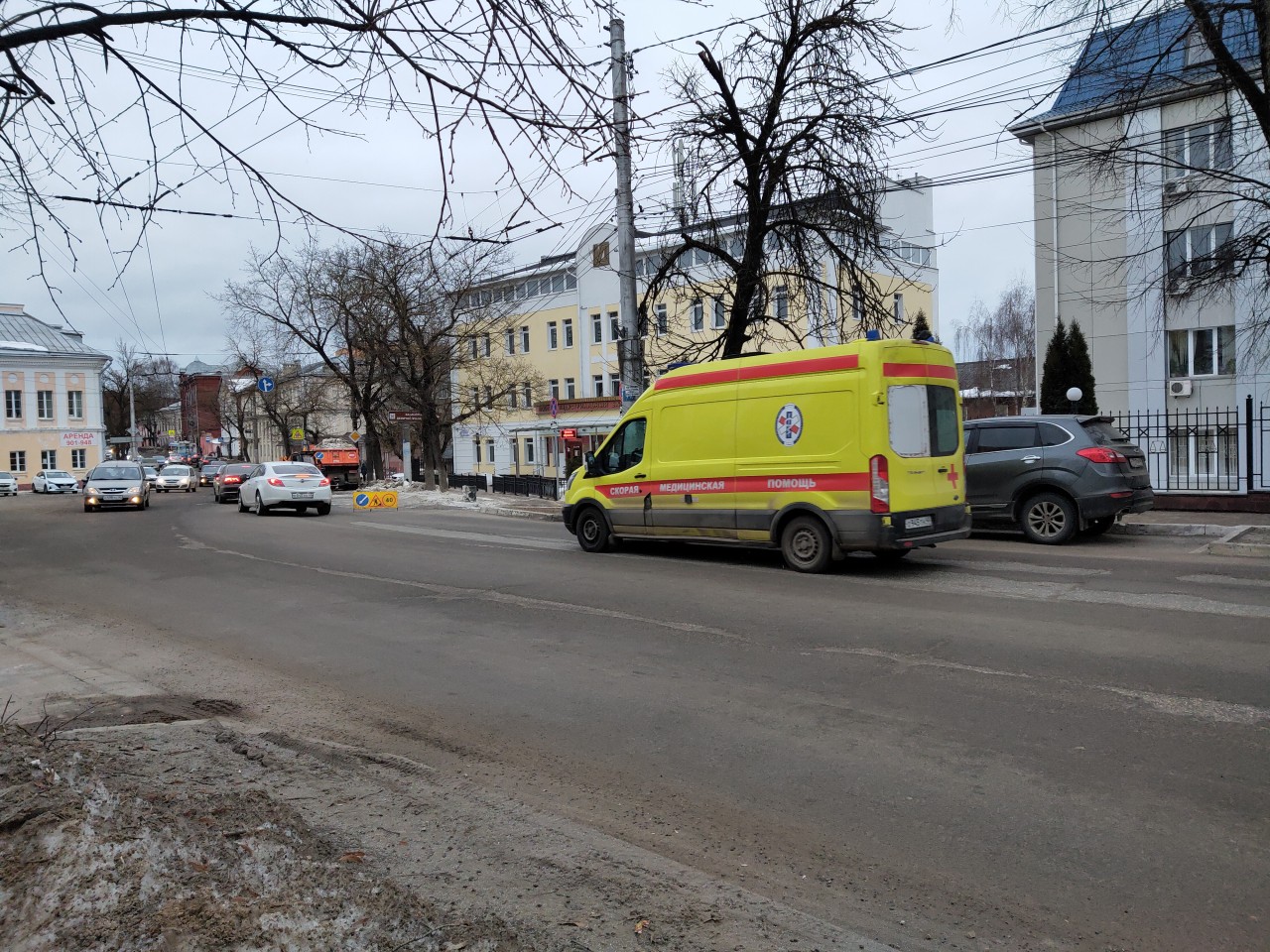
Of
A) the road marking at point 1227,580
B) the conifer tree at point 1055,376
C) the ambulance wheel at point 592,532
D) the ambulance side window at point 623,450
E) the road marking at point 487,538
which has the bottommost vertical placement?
the road marking at point 1227,580

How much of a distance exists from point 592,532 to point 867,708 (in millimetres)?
8767

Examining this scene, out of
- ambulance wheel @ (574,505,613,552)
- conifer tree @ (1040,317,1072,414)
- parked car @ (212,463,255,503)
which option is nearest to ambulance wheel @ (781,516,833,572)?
ambulance wheel @ (574,505,613,552)

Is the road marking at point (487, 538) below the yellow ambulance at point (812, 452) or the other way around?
below

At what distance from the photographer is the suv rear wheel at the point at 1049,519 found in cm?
1342

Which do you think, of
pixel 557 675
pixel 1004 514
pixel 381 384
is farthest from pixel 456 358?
pixel 557 675

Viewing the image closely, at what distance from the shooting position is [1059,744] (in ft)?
16.2

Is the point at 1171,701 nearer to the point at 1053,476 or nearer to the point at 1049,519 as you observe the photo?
the point at 1053,476

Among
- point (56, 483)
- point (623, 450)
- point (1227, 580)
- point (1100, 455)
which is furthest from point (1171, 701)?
point (56, 483)

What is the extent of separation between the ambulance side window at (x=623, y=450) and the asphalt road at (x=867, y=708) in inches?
71.6

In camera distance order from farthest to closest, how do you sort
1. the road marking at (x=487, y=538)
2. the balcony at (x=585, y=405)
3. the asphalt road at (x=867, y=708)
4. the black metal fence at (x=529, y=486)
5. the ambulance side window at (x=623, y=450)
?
the balcony at (x=585, y=405), the black metal fence at (x=529, y=486), the road marking at (x=487, y=538), the ambulance side window at (x=623, y=450), the asphalt road at (x=867, y=708)

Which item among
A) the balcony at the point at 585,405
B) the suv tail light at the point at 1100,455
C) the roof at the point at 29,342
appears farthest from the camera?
the roof at the point at 29,342

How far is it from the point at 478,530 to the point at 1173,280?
13134 mm

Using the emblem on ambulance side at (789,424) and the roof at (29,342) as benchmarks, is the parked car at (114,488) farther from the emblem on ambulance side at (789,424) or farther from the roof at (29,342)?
the roof at (29,342)

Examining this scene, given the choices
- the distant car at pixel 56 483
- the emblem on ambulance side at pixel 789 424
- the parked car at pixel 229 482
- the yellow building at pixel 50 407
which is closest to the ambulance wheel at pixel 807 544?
the emblem on ambulance side at pixel 789 424
